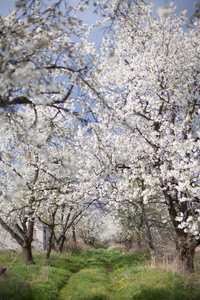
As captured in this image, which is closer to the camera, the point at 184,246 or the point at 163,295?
the point at 163,295

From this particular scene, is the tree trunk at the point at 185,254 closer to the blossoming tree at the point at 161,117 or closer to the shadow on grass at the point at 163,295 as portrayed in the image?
the blossoming tree at the point at 161,117

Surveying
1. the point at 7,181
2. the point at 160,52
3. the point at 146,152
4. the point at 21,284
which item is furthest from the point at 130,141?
the point at 7,181

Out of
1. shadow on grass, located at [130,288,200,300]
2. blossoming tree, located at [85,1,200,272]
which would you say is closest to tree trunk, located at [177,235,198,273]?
blossoming tree, located at [85,1,200,272]

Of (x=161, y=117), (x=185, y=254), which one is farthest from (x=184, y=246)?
(x=161, y=117)

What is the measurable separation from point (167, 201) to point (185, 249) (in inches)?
69.6

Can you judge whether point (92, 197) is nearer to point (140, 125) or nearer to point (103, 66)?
point (140, 125)

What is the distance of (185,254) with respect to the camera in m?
8.60

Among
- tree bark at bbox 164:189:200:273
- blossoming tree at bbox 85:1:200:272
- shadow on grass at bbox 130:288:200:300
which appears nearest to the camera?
shadow on grass at bbox 130:288:200:300

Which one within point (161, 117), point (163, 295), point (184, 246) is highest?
point (161, 117)

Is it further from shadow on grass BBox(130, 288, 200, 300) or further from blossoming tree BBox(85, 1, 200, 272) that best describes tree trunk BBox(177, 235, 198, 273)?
shadow on grass BBox(130, 288, 200, 300)

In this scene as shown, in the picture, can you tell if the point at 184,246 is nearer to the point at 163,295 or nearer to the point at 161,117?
the point at 163,295

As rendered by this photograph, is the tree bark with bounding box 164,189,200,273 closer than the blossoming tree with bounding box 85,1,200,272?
No

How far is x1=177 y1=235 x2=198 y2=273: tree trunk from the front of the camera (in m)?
8.38

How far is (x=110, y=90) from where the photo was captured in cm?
1086
